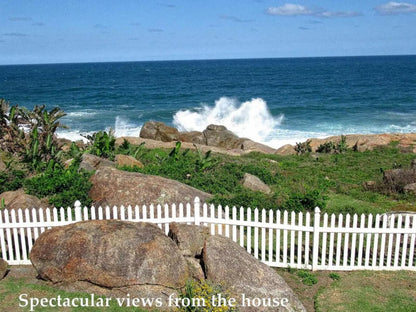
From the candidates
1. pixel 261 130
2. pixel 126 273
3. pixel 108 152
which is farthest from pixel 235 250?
pixel 261 130

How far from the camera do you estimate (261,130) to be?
134 ft

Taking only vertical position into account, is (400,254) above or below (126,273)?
below

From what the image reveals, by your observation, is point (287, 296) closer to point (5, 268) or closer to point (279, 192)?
point (5, 268)

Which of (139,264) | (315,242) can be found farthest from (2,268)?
(315,242)

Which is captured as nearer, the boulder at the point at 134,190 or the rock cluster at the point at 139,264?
the rock cluster at the point at 139,264

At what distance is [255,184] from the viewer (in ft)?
45.2

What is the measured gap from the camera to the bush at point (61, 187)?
10.9 metres

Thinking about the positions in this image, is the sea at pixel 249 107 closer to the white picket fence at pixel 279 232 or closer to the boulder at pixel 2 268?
the white picket fence at pixel 279 232

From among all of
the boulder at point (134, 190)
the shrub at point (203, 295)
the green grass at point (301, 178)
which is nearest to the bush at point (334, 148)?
the green grass at point (301, 178)

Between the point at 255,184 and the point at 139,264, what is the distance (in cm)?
751

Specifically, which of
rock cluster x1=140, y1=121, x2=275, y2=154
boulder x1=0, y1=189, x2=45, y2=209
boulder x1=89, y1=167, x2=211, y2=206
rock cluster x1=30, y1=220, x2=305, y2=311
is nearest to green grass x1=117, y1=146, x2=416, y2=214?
boulder x1=89, y1=167, x2=211, y2=206

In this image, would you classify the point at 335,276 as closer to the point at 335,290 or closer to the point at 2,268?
the point at 335,290

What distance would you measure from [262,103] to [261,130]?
38.7 ft

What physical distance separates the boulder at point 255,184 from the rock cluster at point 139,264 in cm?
627
